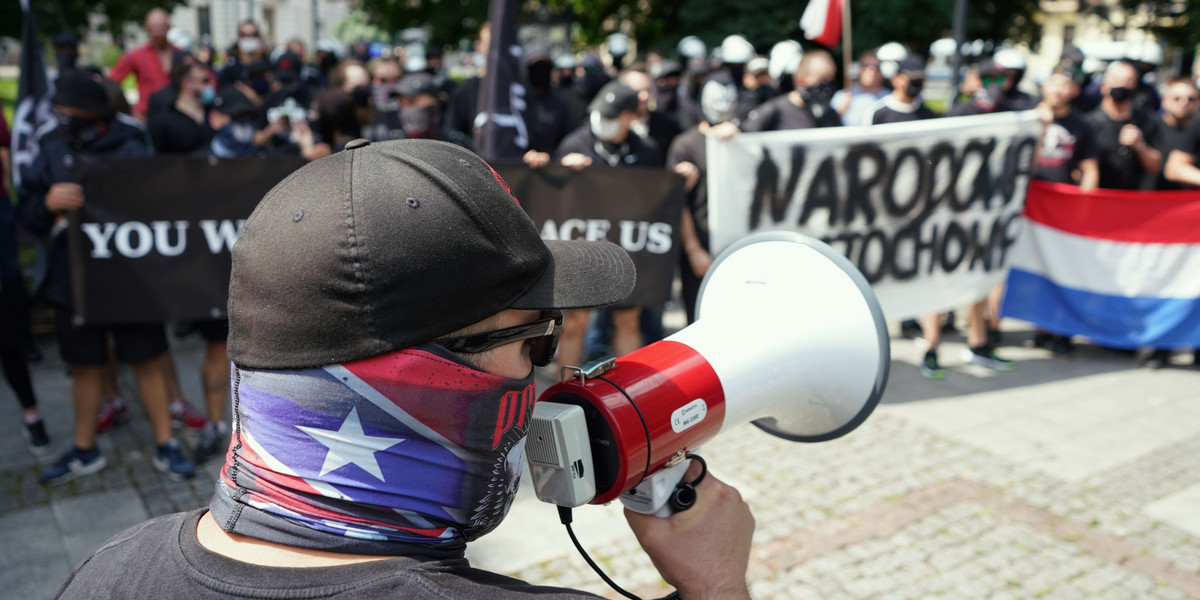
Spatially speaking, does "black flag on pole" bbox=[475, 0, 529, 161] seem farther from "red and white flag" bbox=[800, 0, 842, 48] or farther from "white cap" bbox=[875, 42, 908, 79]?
"white cap" bbox=[875, 42, 908, 79]

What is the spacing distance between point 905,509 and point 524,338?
11.0 ft

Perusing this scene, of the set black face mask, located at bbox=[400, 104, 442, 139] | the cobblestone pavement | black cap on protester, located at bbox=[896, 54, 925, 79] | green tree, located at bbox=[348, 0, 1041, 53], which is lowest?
the cobblestone pavement

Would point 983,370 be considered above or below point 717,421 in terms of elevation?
below

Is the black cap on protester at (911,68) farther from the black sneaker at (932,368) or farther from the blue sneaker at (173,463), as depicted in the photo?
the blue sneaker at (173,463)

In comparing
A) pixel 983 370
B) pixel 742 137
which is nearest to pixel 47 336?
pixel 742 137

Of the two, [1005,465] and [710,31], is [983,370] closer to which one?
[1005,465]

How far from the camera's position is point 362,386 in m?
0.99

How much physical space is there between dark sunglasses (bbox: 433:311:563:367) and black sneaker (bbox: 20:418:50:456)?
430 centimetres

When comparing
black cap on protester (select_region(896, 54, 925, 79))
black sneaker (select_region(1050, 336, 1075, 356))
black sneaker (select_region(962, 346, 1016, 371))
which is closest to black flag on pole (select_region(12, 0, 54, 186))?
black cap on protester (select_region(896, 54, 925, 79))

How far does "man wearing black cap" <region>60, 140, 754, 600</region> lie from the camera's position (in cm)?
96

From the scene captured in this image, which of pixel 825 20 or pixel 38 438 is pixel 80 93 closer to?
pixel 38 438

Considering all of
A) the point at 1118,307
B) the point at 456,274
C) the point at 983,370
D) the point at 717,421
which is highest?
the point at 456,274

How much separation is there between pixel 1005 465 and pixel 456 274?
4.30m

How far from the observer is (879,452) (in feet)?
15.1
